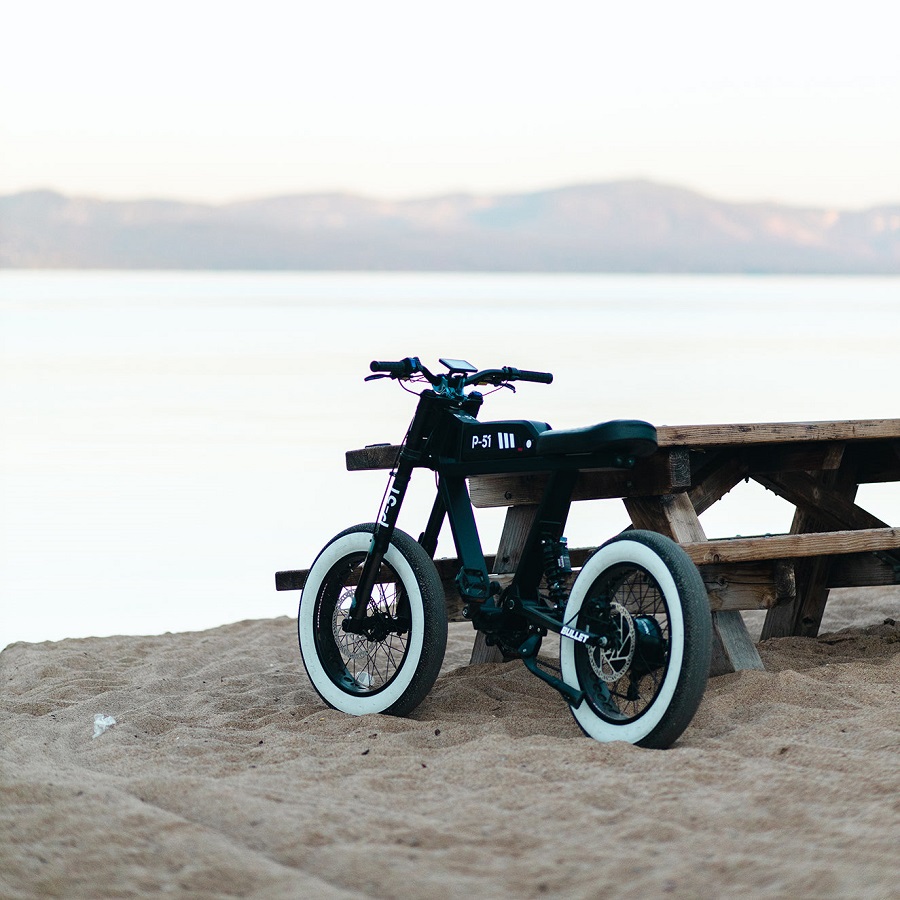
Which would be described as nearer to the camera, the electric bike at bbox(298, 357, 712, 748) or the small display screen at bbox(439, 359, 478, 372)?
the electric bike at bbox(298, 357, 712, 748)

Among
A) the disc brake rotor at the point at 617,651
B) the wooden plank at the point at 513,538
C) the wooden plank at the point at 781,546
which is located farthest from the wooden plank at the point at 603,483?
the disc brake rotor at the point at 617,651

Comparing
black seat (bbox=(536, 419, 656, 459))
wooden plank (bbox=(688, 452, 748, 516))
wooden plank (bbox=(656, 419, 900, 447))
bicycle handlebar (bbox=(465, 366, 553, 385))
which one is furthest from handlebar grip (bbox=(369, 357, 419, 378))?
wooden plank (bbox=(688, 452, 748, 516))

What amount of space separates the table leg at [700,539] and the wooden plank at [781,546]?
4.3 inches

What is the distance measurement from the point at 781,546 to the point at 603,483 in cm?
80

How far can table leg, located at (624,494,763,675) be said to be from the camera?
17.5 ft

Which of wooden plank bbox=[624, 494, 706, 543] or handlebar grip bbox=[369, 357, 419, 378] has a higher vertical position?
handlebar grip bbox=[369, 357, 419, 378]

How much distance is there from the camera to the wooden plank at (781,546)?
5.09 metres

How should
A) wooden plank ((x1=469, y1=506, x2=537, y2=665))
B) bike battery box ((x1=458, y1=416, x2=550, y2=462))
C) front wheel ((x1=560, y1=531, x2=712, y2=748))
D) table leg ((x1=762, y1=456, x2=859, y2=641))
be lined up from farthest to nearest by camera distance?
table leg ((x1=762, y1=456, x2=859, y2=641))
wooden plank ((x1=469, y1=506, x2=537, y2=665))
bike battery box ((x1=458, y1=416, x2=550, y2=462))
front wheel ((x1=560, y1=531, x2=712, y2=748))

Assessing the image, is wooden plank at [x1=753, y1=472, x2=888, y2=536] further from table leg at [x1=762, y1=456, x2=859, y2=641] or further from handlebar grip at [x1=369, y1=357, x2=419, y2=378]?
handlebar grip at [x1=369, y1=357, x2=419, y2=378]

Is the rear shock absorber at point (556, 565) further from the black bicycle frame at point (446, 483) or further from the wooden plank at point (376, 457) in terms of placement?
the wooden plank at point (376, 457)

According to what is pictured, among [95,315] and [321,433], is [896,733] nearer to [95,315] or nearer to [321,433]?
[321,433]

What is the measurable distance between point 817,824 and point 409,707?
6.45 feet

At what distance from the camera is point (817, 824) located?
349cm

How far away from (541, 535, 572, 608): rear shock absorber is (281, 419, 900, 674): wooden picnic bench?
0.40 m
